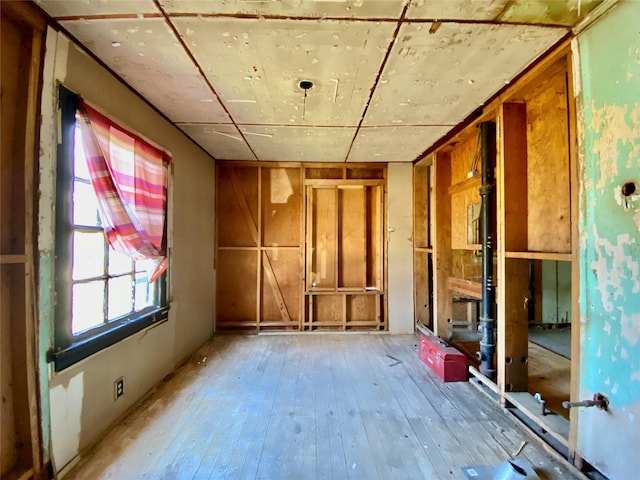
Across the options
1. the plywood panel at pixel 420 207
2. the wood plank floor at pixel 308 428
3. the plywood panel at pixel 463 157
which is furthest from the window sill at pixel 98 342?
the plywood panel at pixel 420 207

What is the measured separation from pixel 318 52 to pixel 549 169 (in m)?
1.82

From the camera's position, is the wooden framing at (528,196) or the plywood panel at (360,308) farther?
the plywood panel at (360,308)

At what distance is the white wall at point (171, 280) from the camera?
157 centimetres

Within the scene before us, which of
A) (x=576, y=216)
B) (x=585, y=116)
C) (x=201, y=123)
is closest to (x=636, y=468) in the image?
(x=576, y=216)

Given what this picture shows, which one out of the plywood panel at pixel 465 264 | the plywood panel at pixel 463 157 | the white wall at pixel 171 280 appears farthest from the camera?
the plywood panel at pixel 465 264

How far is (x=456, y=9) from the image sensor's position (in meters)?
1.46

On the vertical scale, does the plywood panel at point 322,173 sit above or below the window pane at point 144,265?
above

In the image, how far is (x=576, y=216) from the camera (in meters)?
1.65

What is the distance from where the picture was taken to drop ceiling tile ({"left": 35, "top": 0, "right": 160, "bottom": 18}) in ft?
4.70

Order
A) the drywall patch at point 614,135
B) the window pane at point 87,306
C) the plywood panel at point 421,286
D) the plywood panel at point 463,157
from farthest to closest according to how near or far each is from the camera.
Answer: the plywood panel at point 421,286
the plywood panel at point 463,157
the window pane at point 87,306
the drywall patch at point 614,135

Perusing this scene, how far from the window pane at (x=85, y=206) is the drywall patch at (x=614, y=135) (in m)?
2.90

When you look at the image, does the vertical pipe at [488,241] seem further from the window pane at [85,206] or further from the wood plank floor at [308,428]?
the window pane at [85,206]

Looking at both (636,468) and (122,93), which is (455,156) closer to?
(636,468)

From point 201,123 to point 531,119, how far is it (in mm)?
2908
